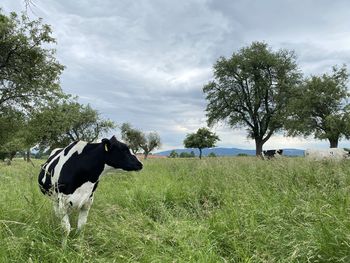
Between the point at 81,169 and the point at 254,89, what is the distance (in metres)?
40.2

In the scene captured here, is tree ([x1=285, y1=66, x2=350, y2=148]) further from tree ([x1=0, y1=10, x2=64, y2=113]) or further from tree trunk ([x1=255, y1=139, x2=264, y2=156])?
tree ([x1=0, y1=10, x2=64, y2=113])

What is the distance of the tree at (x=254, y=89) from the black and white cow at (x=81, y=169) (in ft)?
125

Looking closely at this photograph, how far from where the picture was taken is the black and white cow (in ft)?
16.9

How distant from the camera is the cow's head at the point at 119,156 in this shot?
227 inches

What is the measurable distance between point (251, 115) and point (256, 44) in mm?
9192

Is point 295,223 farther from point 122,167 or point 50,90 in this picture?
point 50,90

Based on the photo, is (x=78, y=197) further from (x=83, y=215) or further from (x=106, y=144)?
(x=106, y=144)

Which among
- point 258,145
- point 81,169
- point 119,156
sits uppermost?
point 258,145

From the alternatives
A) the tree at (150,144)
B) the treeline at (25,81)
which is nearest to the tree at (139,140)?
the tree at (150,144)

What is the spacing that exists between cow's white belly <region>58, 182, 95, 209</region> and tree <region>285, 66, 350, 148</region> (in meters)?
35.2

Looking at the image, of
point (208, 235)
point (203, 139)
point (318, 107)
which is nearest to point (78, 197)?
point (208, 235)

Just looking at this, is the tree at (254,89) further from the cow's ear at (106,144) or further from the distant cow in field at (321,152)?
the cow's ear at (106,144)

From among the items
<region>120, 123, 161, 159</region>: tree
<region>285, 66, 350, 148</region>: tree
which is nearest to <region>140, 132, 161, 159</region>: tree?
<region>120, 123, 161, 159</region>: tree

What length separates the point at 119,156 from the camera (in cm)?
584
